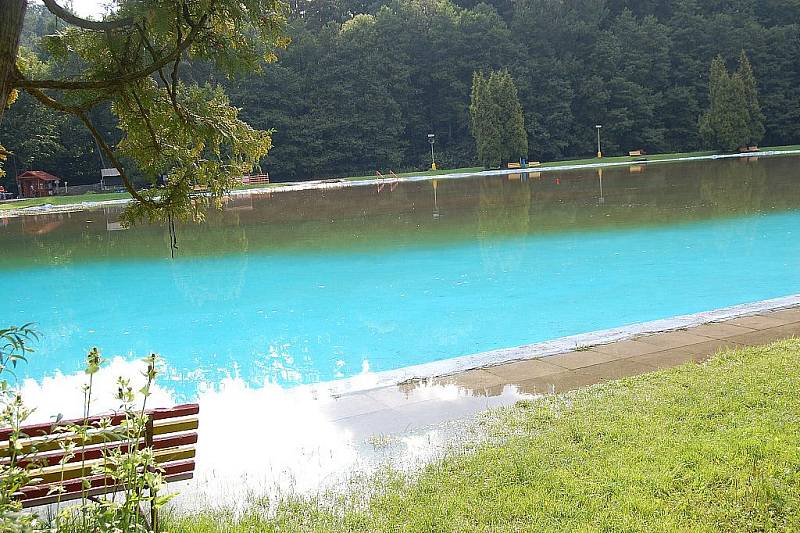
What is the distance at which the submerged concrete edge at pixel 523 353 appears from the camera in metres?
5.99

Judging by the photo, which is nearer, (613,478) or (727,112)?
(613,478)

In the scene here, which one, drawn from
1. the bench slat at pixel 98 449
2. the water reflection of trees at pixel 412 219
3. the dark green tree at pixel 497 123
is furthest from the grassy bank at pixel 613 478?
the dark green tree at pixel 497 123

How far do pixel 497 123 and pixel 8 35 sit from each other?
44.0 meters

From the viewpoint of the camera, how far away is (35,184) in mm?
45344

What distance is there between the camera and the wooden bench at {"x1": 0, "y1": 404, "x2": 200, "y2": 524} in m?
3.03

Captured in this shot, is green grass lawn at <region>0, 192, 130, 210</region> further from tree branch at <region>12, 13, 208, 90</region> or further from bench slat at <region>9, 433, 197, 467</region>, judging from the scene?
bench slat at <region>9, 433, 197, 467</region>

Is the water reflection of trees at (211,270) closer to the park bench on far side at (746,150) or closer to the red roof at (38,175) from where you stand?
the red roof at (38,175)

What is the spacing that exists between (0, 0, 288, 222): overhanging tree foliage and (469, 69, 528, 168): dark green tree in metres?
42.3

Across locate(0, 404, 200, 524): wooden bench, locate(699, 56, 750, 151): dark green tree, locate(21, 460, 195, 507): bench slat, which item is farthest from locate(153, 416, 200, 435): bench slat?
locate(699, 56, 750, 151): dark green tree

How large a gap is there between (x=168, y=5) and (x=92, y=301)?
9.20 metres

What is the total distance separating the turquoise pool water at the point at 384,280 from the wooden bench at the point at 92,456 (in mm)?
3990

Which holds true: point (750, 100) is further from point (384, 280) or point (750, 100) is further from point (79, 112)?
point (79, 112)

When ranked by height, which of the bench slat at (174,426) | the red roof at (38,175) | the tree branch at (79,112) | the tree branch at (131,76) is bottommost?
the bench slat at (174,426)

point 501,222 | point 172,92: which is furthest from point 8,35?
point 501,222
